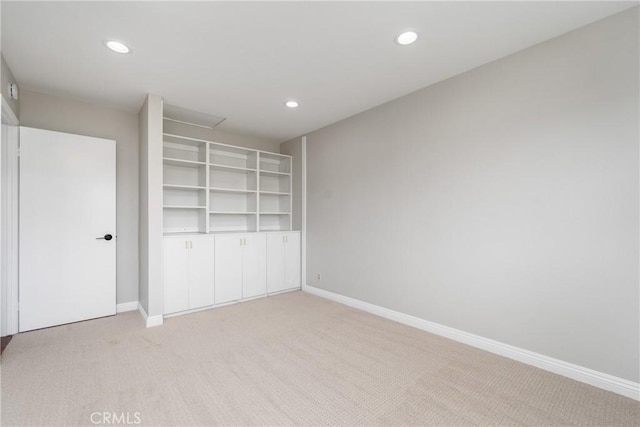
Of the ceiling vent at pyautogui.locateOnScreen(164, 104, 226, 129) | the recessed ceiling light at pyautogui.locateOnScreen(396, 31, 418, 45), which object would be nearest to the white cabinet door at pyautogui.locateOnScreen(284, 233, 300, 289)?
the ceiling vent at pyautogui.locateOnScreen(164, 104, 226, 129)

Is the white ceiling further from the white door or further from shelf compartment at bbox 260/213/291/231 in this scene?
shelf compartment at bbox 260/213/291/231

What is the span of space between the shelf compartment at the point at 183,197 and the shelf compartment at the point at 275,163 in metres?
1.19

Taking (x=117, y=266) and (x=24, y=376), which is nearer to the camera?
(x=24, y=376)

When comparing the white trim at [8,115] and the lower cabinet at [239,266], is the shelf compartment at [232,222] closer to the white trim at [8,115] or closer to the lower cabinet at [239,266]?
the lower cabinet at [239,266]

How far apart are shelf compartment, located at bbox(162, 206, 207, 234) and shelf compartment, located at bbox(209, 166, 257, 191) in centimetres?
49

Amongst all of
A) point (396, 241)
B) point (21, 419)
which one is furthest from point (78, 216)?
point (396, 241)

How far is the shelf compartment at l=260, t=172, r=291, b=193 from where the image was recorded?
493 cm

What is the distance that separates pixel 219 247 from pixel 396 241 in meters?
2.33

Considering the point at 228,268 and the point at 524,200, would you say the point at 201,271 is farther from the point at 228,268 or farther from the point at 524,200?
the point at 524,200

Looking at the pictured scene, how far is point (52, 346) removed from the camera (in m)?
2.60

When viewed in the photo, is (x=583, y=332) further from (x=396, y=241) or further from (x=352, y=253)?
(x=352, y=253)

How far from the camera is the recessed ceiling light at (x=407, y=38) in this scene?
6.94 feet

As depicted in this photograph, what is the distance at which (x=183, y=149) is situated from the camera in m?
4.06

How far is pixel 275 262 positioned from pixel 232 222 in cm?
96
